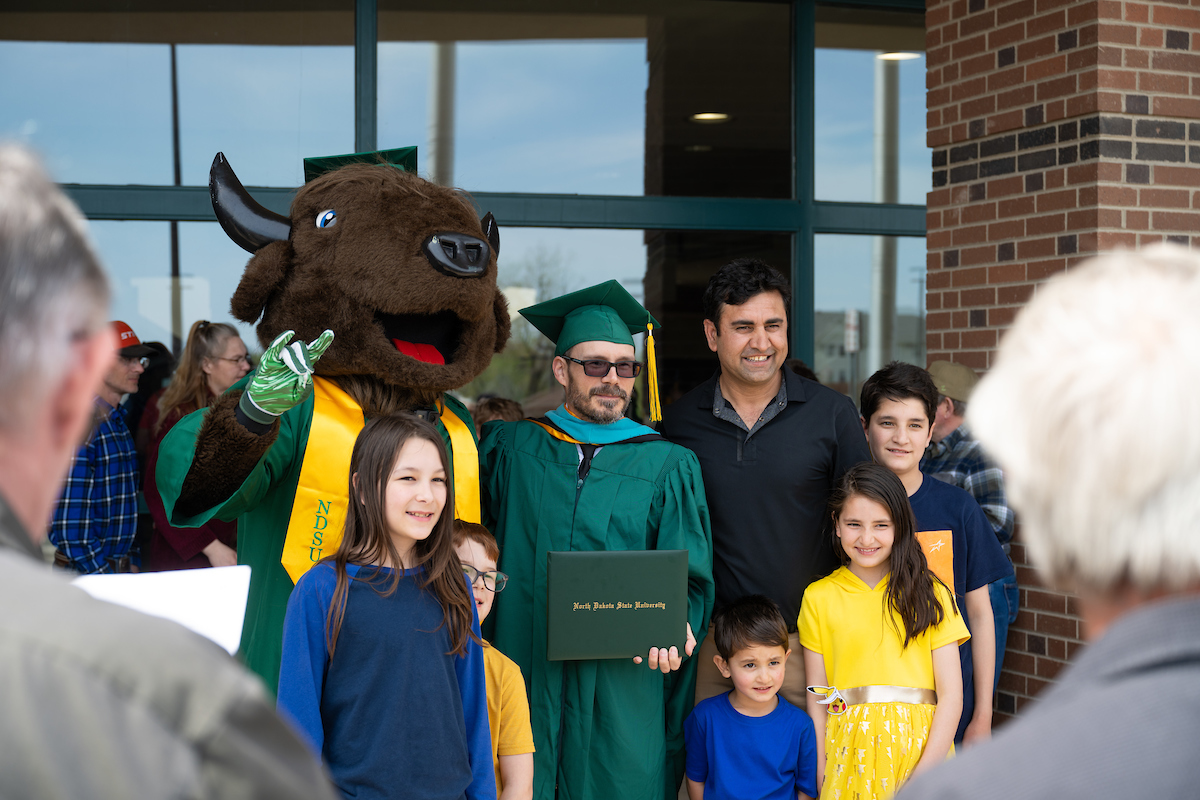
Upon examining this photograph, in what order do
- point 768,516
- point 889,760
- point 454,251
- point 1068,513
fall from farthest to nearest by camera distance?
point 768,516 → point 889,760 → point 454,251 → point 1068,513

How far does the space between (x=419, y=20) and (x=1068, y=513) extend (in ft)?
→ 18.4

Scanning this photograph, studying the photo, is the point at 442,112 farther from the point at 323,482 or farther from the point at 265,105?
the point at 323,482

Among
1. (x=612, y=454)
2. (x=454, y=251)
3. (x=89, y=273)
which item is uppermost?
(x=454, y=251)

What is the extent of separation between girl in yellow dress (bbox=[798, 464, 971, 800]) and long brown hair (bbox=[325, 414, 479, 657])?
127 cm

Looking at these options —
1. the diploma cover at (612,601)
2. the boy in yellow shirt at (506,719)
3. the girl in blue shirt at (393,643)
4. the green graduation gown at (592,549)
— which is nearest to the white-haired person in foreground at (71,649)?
the girl in blue shirt at (393,643)

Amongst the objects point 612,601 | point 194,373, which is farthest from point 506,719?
point 194,373

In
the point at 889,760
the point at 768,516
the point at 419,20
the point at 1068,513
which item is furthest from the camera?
the point at 419,20

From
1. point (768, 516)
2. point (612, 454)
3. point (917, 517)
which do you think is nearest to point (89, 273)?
point (612, 454)

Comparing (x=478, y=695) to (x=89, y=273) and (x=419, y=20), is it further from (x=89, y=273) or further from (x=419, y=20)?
(x=419, y=20)

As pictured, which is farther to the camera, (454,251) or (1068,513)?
(454,251)

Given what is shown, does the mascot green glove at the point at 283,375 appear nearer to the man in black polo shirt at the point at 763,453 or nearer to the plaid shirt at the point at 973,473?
the man in black polo shirt at the point at 763,453

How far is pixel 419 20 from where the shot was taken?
5859 mm

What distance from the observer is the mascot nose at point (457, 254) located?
9.57ft

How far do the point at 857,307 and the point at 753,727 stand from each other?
3651 millimetres
